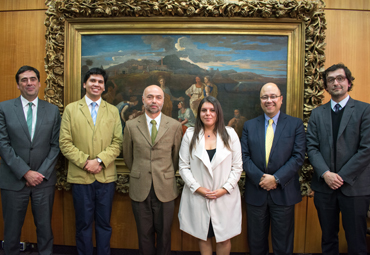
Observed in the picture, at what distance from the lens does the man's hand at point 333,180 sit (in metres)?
2.25

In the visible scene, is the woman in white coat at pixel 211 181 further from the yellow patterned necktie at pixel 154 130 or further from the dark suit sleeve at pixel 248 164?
the yellow patterned necktie at pixel 154 130

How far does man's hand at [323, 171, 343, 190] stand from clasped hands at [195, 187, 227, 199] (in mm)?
1057

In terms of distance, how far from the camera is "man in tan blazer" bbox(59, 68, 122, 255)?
2.55 m

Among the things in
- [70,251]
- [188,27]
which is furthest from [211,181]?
[70,251]

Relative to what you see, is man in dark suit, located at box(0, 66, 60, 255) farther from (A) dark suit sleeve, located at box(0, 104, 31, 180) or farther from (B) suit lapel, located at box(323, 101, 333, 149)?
(B) suit lapel, located at box(323, 101, 333, 149)

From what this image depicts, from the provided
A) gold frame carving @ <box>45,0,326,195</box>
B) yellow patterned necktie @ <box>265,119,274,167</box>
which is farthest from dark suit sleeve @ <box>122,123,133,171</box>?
yellow patterned necktie @ <box>265,119,274,167</box>

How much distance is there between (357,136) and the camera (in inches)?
90.8

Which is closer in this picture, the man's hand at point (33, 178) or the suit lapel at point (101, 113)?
the man's hand at point (33, 178)

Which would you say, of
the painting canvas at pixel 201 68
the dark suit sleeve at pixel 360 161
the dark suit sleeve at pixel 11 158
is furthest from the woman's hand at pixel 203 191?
the dark suit sleeve at pixel 11 158

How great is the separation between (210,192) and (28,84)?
7.95ft

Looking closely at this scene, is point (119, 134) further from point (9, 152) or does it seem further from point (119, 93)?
point (9, 152)

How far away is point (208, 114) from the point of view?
232cm

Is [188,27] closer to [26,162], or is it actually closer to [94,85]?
[94,85]

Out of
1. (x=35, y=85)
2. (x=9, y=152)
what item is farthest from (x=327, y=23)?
(x=9, y=152)
